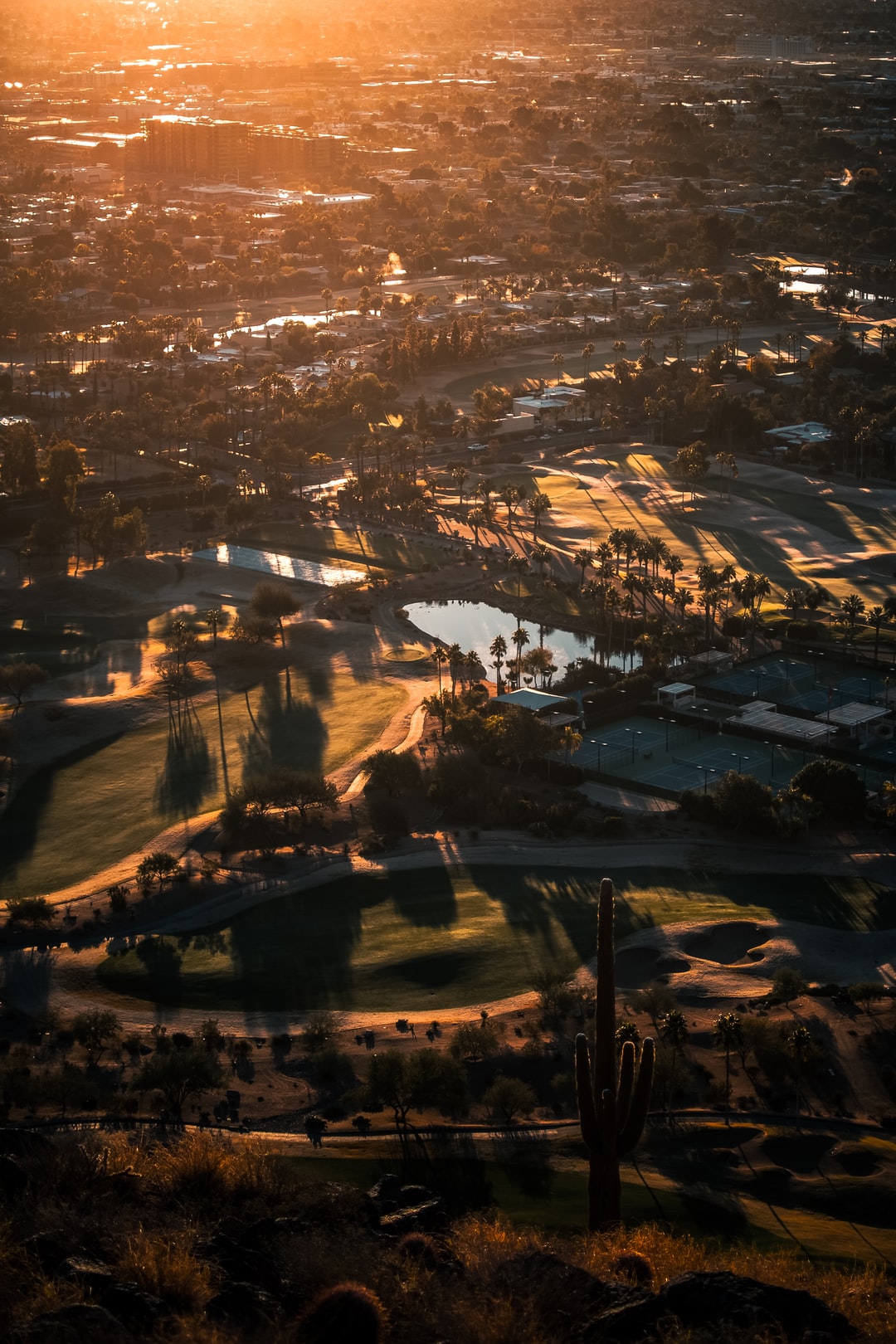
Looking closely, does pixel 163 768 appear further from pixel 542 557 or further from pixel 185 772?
pixel 542 557

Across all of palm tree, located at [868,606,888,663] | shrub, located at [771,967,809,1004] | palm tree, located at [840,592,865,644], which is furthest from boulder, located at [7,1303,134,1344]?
palm tree, located at [840,592,865,644]

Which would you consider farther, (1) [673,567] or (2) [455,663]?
(1) [673,567]

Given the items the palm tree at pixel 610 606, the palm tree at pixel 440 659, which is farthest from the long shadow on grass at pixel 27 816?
the palm tree at pixel 610 606

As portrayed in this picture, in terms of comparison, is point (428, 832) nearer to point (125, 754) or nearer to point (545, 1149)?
point (125, 754)

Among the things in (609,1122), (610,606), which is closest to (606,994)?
(609,1122)

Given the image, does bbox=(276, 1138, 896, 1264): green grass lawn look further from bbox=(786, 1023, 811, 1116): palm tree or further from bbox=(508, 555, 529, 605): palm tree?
bbox=(508, 555, 529, 605): palm tree

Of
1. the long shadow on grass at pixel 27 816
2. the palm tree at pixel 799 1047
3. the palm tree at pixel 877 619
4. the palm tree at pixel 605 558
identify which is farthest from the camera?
the palm tree at pixel 605 558

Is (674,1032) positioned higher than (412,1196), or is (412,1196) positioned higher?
(412,1196)

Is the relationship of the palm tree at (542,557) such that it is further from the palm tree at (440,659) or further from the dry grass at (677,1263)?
the dry grass at (677,1263)
